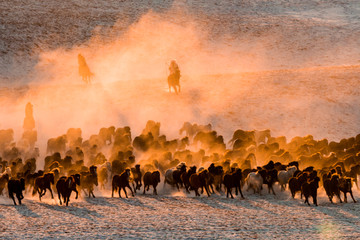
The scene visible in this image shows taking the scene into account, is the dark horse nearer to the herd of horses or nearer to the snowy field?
the snowy field

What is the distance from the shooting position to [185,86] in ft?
144

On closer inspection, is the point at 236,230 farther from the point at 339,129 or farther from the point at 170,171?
the point at 339,129

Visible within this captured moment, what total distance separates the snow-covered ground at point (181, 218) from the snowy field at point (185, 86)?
42mm

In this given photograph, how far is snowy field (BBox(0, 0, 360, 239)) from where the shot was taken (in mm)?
17578

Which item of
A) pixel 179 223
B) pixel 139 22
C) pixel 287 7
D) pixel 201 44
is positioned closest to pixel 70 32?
pixel 139 22

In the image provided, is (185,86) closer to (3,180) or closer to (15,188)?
(3,180)

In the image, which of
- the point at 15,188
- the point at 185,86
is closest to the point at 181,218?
the point at 15,188

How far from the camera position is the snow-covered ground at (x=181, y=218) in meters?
16.2

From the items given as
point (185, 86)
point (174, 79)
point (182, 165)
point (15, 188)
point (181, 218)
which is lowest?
point (181, 218)

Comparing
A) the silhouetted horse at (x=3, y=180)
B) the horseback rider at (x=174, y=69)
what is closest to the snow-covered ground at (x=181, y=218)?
the silhouetted horse at (x=3, y=180)

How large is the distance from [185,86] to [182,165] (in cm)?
2159

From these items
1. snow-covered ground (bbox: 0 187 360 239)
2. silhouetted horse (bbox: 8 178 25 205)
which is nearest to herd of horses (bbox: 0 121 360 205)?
silhouetted horse (bbox: 8 178 25 205)

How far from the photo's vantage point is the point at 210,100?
4016 centimetres

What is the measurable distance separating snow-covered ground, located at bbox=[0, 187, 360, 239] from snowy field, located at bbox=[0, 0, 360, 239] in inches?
1.7
